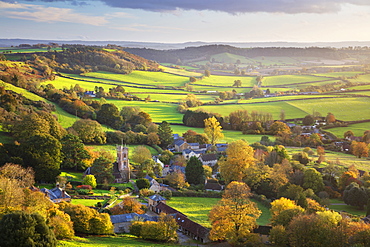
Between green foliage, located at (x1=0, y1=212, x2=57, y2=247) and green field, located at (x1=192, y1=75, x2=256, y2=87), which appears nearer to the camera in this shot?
green foliage, located at (x1=0, y1=212, x2=57, y2=247)

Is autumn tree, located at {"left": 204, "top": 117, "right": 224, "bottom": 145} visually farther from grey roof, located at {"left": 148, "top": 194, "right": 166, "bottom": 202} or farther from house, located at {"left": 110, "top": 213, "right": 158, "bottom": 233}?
house, located at {"left": 110, "top": 213, "right": 158, "bottom": 233}

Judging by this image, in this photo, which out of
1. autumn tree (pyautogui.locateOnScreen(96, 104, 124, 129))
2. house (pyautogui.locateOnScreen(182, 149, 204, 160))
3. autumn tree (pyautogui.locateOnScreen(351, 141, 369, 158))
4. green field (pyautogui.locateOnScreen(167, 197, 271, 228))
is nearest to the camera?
green field (pyautogui.locateOnScreen(167, 197, 271, 228))

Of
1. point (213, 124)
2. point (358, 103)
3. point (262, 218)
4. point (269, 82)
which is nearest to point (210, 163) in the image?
point (213, 124)

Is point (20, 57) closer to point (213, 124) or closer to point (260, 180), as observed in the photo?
point (213, 124)

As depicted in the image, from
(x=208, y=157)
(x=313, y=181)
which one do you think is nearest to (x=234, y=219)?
(x=313, y=181)

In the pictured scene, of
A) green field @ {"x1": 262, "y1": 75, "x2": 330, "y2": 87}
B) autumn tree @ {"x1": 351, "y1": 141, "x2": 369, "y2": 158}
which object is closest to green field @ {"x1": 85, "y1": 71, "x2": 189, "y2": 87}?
green field @ {"x1": 262, "y1": 75, "x2": 330, "y2": 87}

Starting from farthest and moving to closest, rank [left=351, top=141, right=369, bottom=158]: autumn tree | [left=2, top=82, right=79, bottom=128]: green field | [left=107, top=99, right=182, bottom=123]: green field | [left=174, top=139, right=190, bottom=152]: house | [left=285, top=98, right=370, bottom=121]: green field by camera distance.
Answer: [left=285, top=98, right=370, bottom=121]: green field, [left=107, top=99, right=182, bottom=123]: green field, [left=2, top=82, right=79, bottom=128]: green field, [left=174, top=139, right=190, bottom=152]: house, [left=351, top=141, right=369, bottom=158]: autumn tree

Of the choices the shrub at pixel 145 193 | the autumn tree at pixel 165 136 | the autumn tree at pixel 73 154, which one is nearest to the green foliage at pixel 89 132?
the autumn tree at pixel 73 154

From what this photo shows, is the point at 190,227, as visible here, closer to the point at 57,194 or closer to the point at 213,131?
the point at 57,194
